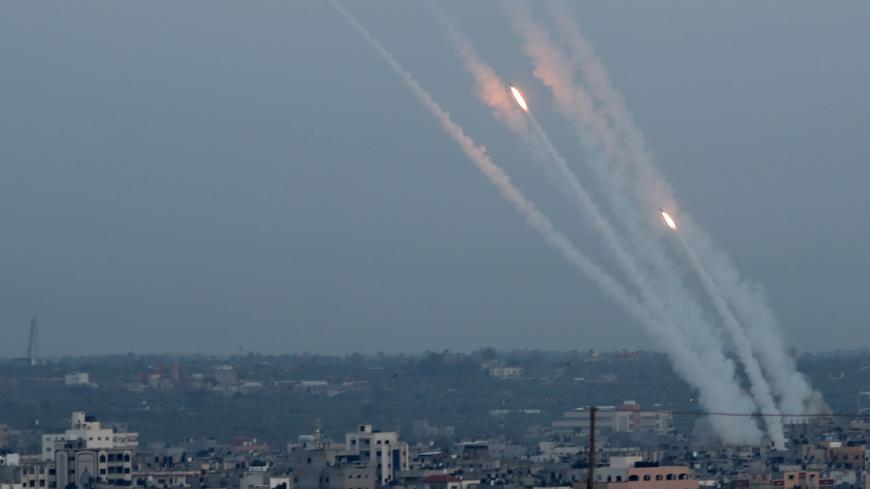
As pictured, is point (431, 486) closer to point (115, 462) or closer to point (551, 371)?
point (115, 462)

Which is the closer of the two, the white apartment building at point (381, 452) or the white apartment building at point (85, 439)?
the white apartment building at point (381, 452)

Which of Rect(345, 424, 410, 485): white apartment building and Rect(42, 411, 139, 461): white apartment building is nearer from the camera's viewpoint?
Rect(345, 424, 410, 485): white apartment building

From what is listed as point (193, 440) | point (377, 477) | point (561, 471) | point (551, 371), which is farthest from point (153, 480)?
point (551, 371)

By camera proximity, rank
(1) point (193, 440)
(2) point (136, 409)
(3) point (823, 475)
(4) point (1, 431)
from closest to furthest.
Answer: (3) point (823, 475), (4) point (1, 431), (1) point (193, 440), (2) point (136, 409)

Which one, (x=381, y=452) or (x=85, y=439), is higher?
(x=85, y=439)

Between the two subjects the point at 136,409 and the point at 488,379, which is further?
the point at 488,379

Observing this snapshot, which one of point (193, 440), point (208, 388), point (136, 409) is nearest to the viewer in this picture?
point (193, 440)

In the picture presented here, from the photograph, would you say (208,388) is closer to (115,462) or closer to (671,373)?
(671,373)

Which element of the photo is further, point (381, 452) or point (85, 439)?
point (381, 452)

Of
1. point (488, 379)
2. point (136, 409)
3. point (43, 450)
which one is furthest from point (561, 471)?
point (488, 379)
